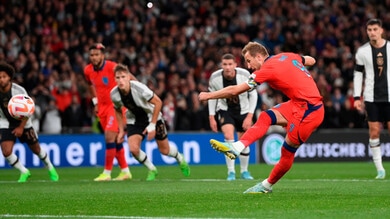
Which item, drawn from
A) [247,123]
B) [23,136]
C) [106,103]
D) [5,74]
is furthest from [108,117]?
[247,123]

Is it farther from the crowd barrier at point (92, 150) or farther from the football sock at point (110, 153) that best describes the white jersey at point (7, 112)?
the crowd barrier at point (92, 150)

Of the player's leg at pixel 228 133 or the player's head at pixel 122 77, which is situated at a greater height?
the player's head at pixel 122 77

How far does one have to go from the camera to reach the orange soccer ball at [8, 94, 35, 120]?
50.1 ft

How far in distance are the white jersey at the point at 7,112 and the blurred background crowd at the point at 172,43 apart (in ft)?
24.0

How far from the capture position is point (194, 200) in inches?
442

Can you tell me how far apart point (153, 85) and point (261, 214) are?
52.2ft

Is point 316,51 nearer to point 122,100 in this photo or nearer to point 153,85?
point 153,85

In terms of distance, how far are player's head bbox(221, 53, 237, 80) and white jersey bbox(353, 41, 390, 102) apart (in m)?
2.29

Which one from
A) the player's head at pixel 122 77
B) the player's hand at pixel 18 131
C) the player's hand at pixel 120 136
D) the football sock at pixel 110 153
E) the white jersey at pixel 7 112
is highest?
the player's head at pixel 122 77

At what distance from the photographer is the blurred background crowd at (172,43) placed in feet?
82.8

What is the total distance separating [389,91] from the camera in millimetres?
15656

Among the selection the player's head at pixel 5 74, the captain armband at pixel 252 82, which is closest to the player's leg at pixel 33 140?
the player's head at pixel 5 74

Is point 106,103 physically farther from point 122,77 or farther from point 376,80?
point 376,80

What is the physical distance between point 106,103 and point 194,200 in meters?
6.83
